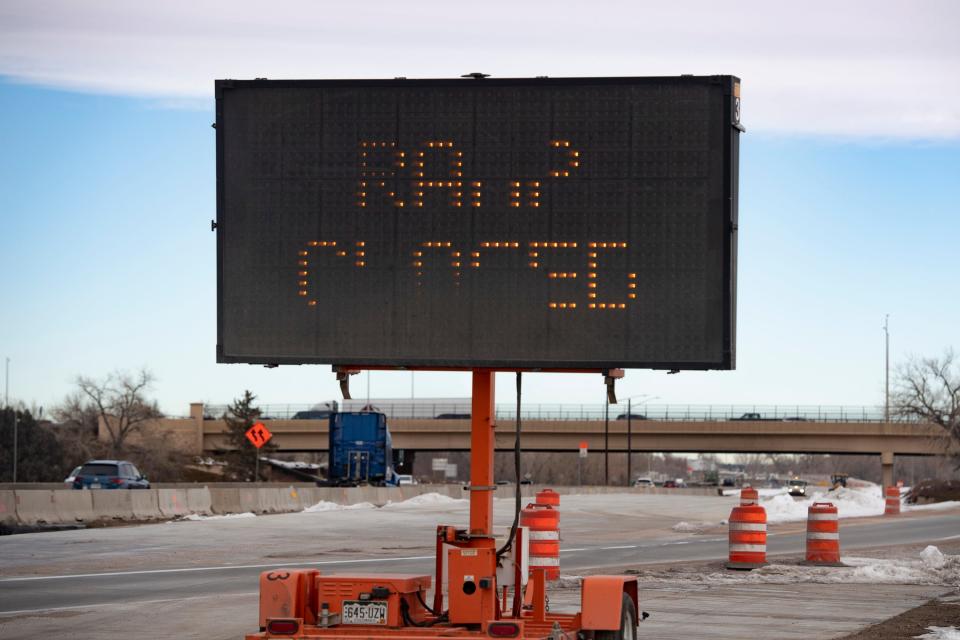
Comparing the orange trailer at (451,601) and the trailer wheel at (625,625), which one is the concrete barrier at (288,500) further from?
the orange trailer at (451,601)

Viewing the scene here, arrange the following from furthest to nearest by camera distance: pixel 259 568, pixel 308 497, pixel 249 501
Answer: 1. pixel 308 497
2. pixel 249 501
3. pixel 259 568

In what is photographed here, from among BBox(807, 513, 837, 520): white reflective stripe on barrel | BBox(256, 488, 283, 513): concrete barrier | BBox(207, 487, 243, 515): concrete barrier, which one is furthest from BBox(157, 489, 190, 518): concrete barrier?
BBox(807, 513, 837, 520): white reflective stripe on barrel

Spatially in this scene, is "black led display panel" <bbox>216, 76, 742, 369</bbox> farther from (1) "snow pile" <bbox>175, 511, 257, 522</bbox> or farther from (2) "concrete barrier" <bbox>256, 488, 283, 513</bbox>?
(2) "concrete barrier" <bbox>256, 488, 283, 513</bbox>

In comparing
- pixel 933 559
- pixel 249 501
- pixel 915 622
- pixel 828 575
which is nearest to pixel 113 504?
pixel 249 501

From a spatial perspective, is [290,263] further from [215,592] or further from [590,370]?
[215,592]

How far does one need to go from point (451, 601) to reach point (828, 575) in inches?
475

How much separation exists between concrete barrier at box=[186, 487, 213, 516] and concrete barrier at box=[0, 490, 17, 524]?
25.0 feet

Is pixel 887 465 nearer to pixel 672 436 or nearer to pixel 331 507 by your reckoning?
pixel 672 436

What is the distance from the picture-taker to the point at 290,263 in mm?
10992

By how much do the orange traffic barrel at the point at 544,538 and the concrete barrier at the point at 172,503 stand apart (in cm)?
2025

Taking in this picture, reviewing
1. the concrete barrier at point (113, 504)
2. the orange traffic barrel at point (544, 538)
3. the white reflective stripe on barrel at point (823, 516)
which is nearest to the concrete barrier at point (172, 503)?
the concrete barrier at point (113, 504)

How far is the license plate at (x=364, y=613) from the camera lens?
33.6 ft

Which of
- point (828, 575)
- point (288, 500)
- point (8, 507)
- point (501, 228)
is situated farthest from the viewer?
point (288, 500)

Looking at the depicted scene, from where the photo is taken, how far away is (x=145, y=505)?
3666cm
